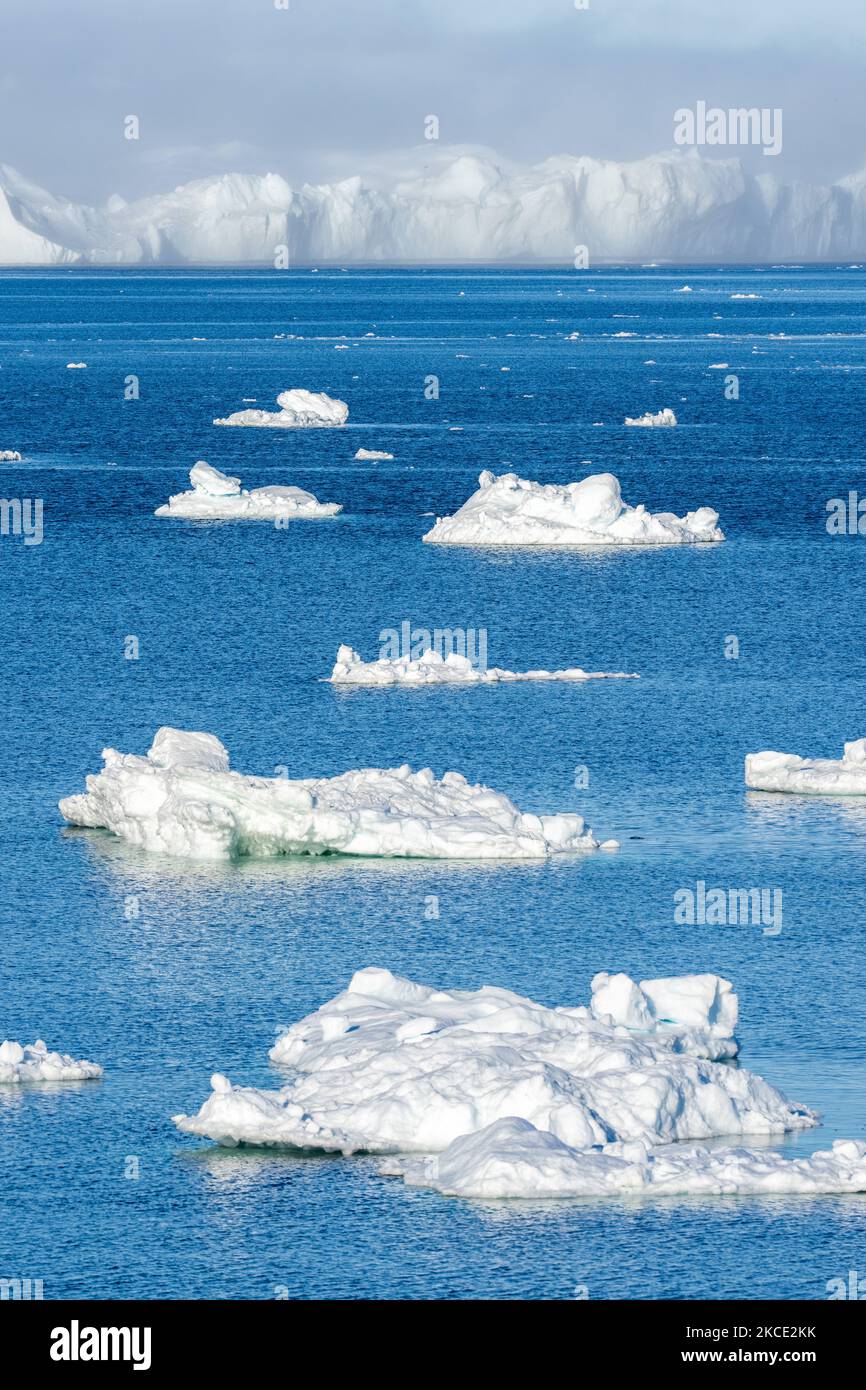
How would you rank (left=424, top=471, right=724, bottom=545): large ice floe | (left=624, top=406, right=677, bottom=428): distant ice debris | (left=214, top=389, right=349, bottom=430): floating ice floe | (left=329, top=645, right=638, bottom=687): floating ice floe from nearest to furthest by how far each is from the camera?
(left=329, top=645, right=638, bottom=687): floating ice floe, (left=424, top=471, right=724, bottom=545): large ice floe, (left=214, top=389, right=349, bottom=430): floating ice floe, (left=624, top=406, right=677, bottom=428): distant ice debris

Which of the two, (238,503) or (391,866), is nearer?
(391,866)

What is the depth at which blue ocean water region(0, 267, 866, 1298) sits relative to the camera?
103ft

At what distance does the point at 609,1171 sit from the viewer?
1271 inches

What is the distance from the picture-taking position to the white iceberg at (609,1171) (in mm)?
32094

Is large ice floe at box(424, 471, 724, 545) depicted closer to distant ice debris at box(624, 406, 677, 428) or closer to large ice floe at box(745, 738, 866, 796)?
large ice floe at box(745, 738, 866, 796)

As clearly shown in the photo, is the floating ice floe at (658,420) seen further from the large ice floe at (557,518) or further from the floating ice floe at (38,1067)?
the floating ice floe at (38,1067)

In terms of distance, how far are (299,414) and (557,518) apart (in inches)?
1843

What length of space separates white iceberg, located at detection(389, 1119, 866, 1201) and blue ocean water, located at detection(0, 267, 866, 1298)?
250 millimetres

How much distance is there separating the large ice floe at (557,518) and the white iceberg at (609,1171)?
61.2m

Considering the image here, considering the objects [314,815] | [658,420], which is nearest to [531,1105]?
[314,815]

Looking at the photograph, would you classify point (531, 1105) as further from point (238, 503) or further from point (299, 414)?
point (299, 414)

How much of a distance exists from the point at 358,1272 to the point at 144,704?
3664cm

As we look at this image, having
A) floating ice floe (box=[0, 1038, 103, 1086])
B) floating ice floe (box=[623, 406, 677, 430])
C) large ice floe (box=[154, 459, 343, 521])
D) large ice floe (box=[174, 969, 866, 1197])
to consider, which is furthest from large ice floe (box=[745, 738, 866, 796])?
floating ice floe (box=[623, 406, 677, 430])
